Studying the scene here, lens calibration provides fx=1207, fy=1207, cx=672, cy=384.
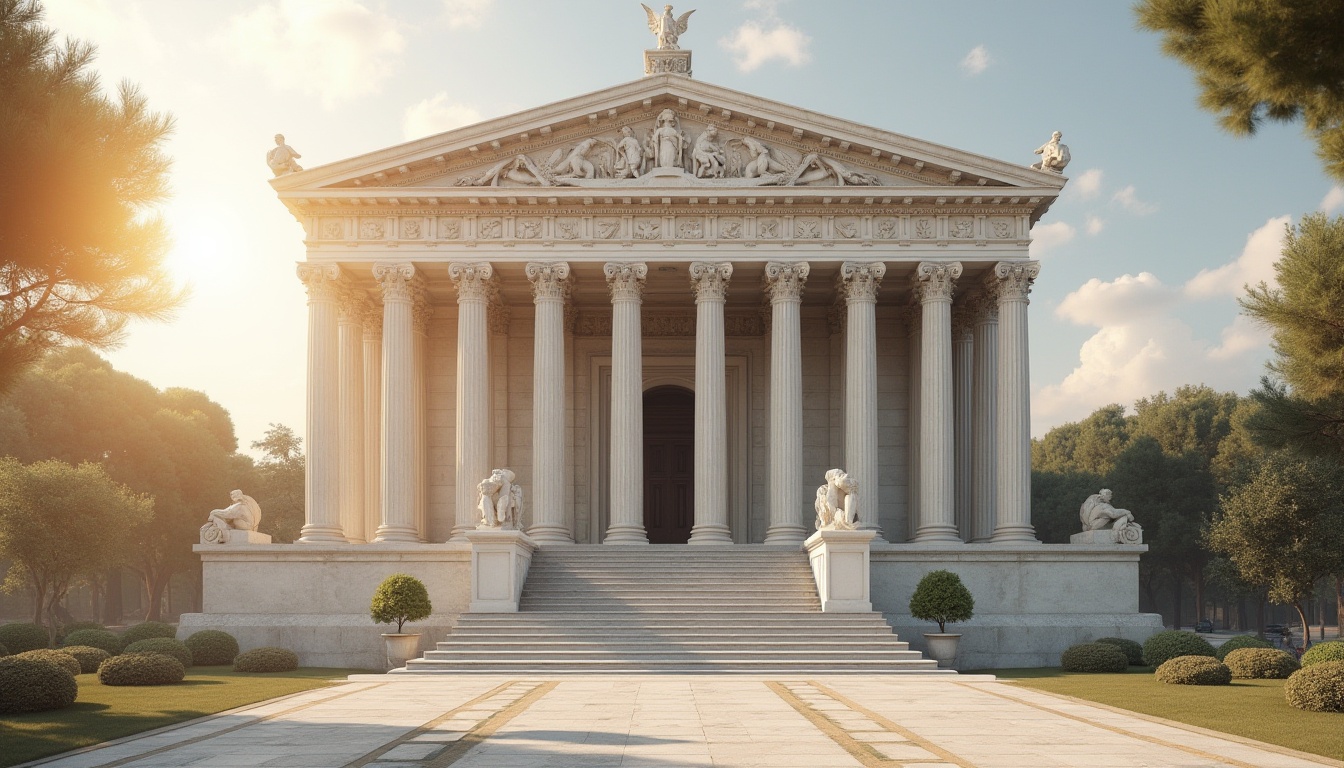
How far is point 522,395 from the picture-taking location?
1852 inches

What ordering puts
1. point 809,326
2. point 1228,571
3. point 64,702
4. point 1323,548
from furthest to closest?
point 1228,571
point 1323,548
point 809,326
point 64,702

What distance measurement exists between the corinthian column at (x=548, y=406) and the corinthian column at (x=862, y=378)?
32.3 feet

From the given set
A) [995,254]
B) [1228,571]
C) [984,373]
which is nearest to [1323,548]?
[1228,571]

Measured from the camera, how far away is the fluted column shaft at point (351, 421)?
137 feet

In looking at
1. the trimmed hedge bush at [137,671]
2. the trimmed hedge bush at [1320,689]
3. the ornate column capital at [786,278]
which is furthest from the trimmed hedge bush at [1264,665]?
the trimmed hedge bush at [137,671]

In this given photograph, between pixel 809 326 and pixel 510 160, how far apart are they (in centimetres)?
1381

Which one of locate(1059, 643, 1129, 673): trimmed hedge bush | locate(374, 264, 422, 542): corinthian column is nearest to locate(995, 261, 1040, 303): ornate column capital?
locate(1059, 643, 1129, 673): trimmed hedge bush

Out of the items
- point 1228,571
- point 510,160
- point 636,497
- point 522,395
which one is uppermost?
point 510,160

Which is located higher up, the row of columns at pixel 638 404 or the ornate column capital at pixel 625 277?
the ornate column capital at pixel 625 277

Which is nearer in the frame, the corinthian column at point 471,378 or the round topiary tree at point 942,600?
the round topiary tree at point 942,600

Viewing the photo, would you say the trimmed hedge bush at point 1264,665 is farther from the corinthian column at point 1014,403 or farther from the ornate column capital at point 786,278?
the ornate column capital at point 786,278

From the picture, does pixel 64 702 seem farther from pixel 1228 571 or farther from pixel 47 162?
pixel 1228 571

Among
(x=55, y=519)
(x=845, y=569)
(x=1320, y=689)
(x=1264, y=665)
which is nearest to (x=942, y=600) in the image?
(x=845, y=569)

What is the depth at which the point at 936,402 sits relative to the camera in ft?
136
